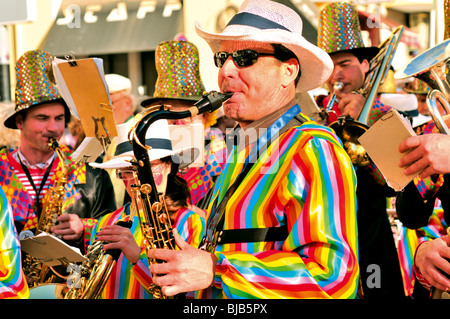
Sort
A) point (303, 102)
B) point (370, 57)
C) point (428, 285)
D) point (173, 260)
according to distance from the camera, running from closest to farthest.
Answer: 1. point (173, 260)
2. point (428, 285)
3. point (303, 102)
4. point (370, 57)

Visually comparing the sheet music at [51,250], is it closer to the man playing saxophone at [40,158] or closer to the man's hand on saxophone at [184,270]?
the man playing saxophone at [40,158]

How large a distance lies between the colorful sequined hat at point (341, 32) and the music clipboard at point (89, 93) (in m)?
1.90

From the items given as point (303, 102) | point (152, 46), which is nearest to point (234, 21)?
point (303, 102)

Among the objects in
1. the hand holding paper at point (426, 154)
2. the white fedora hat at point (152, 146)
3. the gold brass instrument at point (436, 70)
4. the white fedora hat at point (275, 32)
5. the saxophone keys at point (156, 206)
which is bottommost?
the saxophone keys at point (156, 206)

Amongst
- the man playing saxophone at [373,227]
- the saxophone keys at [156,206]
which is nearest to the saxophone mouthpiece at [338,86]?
the man playing saxophone at [373,227]

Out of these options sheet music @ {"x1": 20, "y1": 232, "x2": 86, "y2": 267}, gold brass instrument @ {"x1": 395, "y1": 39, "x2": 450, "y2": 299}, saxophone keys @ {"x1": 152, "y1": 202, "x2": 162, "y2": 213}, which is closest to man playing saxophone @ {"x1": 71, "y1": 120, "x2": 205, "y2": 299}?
sheet music @ {"x1": 20, "y1": 232, "x2": 86, "y2": 267}

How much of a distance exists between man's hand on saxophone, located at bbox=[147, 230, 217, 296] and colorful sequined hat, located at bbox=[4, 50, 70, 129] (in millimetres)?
2906

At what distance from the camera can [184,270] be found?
2.09 m

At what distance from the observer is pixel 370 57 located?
4406 mm

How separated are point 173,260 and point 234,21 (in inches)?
40.1

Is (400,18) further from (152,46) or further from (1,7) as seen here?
(1,7)

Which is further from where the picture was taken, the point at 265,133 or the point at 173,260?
the point at 265,133

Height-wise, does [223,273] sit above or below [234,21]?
below

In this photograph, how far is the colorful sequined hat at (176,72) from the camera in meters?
5.29
